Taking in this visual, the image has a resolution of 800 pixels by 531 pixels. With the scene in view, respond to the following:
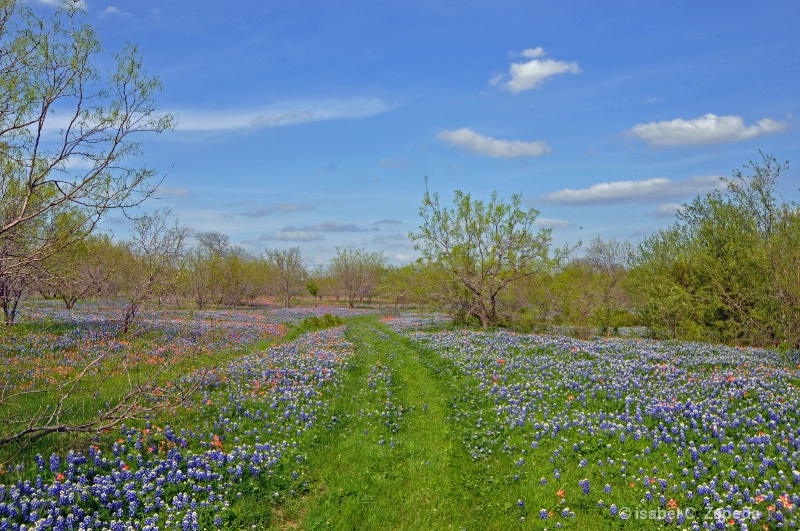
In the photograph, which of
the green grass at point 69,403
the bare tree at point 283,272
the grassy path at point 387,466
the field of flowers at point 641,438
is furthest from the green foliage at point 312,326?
the bare tree at point 283,272

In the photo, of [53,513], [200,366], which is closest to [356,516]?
[53,513]

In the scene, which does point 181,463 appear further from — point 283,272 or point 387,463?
point 283,272

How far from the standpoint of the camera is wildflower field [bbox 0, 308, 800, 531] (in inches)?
280

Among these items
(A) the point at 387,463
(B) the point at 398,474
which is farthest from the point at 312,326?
(B) the point at 398,474

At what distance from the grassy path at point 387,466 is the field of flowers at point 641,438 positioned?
77 cm

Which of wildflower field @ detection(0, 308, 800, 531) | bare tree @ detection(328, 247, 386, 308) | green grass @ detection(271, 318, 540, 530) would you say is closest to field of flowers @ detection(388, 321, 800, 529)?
wildflower field @ detection(0, 308, 800, 531)

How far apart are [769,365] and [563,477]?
11990 mm

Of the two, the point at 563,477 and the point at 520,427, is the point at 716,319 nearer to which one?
the point at 520,427

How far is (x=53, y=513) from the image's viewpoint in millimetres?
6824

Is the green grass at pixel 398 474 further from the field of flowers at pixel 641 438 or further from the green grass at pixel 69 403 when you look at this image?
the green grass at pixel 69 403

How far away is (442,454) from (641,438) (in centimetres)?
402

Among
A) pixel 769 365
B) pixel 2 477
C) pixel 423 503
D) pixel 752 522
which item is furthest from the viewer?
pixel 769 365

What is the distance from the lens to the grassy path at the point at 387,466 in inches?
301

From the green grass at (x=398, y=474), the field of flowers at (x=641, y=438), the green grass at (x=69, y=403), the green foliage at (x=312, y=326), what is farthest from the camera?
the green foliage at (x=312, y=326)
